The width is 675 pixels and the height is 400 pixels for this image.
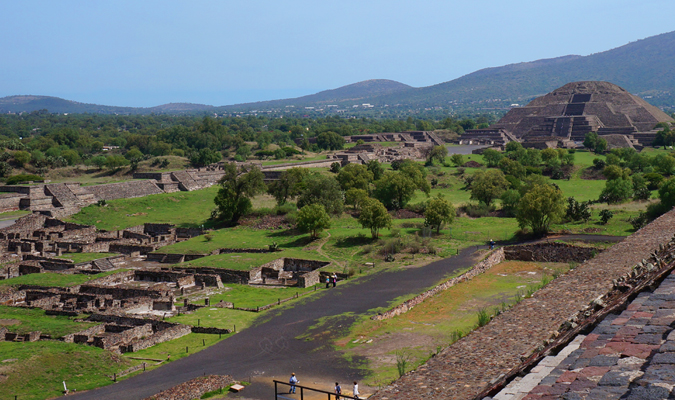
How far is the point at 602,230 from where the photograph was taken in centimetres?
4484

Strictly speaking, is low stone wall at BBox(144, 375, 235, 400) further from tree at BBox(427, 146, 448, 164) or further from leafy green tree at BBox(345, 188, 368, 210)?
tree at BBox(427, 146, 448, 164)

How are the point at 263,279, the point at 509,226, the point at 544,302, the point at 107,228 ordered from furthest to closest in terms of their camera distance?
the point at 107,228, the point at 509,226, the point at 263,279, the point at 544,302

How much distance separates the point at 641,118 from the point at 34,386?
14144 centimetres

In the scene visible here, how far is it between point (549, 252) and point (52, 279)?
104 ft

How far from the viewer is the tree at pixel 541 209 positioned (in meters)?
44.6

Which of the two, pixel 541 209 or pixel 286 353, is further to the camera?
pixel 541 209

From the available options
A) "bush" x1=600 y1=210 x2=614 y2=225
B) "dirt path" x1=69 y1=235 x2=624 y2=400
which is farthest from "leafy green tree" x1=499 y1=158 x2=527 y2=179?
"dirt path" x1=69 y1=235 x2=624 y2=400

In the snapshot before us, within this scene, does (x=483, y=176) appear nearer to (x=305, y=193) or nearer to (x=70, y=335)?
(x=305, y=193)

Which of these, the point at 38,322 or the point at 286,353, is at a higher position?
the point at 286,353

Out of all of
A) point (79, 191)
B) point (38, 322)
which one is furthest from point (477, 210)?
point (79, 191)

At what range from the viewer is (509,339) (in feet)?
59.0

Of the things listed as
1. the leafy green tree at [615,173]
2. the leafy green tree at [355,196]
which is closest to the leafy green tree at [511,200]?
the leafy green tree at [355,196]

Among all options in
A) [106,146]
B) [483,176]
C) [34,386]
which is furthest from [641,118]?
[34,386]

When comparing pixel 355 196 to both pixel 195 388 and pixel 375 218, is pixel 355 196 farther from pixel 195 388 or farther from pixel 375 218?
pixel 195 388
